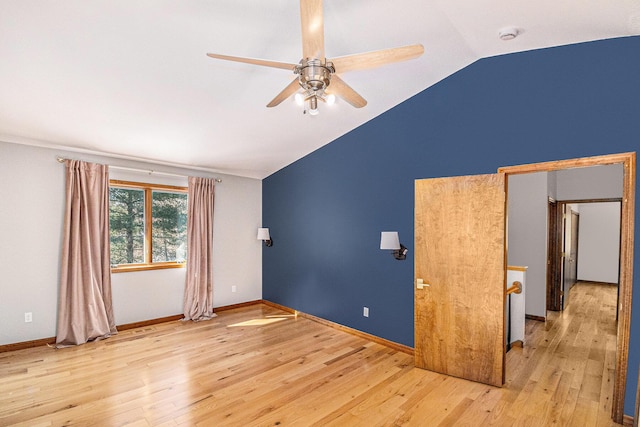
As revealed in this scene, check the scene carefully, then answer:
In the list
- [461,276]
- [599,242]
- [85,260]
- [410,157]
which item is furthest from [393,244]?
[599,242]

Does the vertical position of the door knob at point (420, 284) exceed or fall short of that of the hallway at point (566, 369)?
it exceeds it

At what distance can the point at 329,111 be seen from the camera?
376 cm

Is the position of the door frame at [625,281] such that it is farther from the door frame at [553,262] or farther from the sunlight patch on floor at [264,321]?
the sunlight patch on floor at [264,321]

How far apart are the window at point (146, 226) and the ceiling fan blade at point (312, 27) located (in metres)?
3.98

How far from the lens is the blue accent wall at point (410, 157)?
2553mm

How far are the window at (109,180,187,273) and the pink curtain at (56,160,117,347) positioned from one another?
265 millimetres

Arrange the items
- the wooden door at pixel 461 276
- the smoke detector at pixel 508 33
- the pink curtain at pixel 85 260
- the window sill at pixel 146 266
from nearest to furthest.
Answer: the smoke detector at pixel 508 33, the wooden door at pixel 461 276, the pink curtain at pixel 85 260, the window sill at pixel 146 266

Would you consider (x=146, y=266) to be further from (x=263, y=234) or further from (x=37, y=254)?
(x=263, y=234)

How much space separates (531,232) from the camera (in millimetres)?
5152

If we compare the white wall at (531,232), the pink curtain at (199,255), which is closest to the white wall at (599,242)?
the white wall at (531,232)

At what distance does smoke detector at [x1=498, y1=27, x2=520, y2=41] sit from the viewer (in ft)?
8.25

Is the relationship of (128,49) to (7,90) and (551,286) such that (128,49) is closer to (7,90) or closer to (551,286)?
(7,90)

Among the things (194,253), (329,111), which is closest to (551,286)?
(329,111)

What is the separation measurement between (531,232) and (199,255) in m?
5.53
